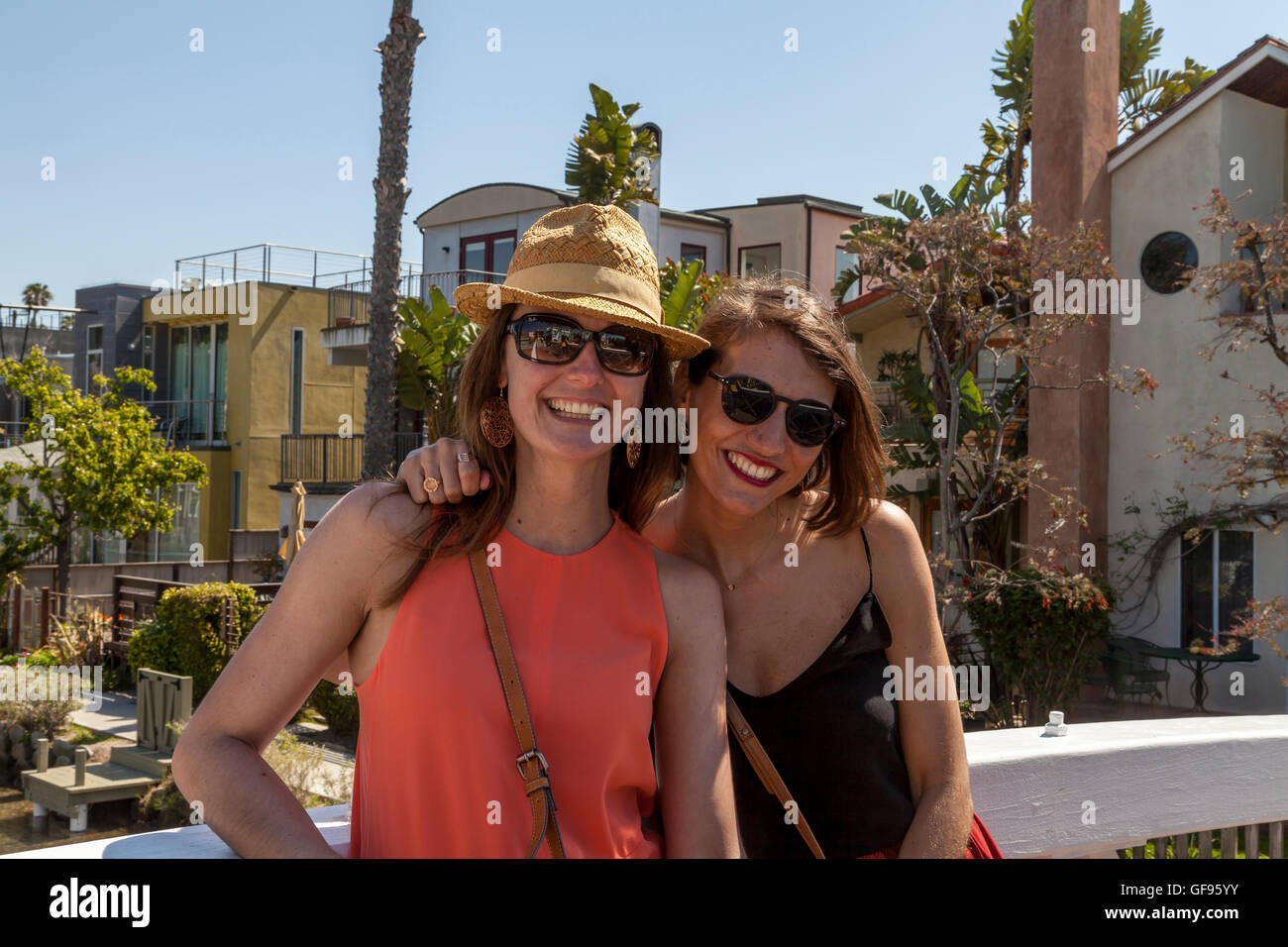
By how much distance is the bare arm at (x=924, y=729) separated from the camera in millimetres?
2498

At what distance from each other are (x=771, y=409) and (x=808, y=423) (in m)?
0.09

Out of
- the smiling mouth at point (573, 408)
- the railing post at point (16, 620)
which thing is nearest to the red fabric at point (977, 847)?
the smiling mouth at point (573, 408)

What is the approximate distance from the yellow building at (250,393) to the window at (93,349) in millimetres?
2577

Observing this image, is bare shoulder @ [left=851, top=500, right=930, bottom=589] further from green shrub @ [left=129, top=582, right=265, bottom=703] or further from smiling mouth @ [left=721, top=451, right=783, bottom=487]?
green shrub @ [left=129, top=582, right=265, bottom=703]

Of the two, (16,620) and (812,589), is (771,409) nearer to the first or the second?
(812,589)

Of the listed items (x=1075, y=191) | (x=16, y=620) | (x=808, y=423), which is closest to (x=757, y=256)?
(x=1075, y=191)

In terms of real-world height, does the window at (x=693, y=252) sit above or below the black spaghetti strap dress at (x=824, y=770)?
above

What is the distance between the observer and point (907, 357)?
17.6 meters

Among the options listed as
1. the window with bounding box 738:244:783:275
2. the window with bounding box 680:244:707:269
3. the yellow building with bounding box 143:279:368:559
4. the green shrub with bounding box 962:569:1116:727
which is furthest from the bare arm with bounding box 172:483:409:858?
the yellow building with bounding box 143:279:368:559

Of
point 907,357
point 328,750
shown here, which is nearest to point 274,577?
point 328,750

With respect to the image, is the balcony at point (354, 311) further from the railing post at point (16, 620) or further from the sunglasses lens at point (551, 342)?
the sunglasses lens at point (551, 342)

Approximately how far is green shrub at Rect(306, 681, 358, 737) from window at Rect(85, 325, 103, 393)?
22.9 meters
